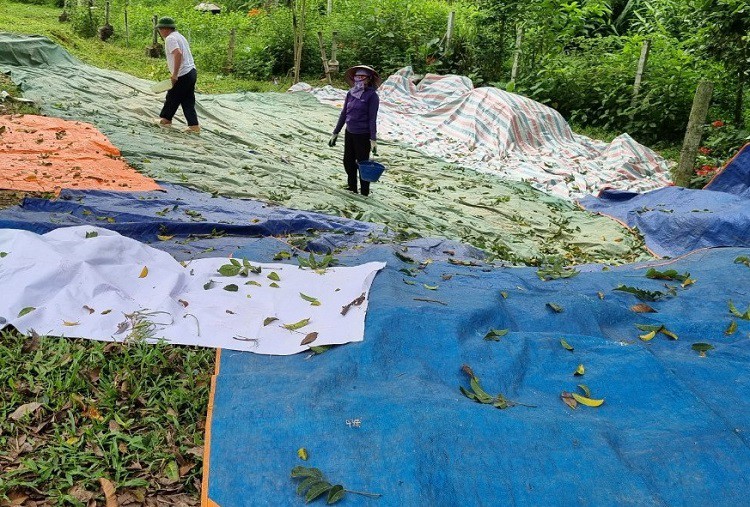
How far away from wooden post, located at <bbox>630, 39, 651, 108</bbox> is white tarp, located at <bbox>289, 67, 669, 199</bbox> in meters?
1.57

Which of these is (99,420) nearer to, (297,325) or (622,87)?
(297,325)

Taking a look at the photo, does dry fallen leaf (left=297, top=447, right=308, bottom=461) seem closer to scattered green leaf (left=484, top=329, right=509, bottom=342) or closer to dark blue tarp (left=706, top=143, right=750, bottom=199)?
scattered green leaf (left=484, top=329, right=509, bottom=342)

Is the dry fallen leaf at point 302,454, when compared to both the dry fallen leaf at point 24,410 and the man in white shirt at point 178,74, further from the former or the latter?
the man in white shirt at point 178,74

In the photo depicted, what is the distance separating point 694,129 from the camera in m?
6.98

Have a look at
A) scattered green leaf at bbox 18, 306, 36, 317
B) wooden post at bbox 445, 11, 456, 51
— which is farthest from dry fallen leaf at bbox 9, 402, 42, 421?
wooden post at bbox 445, 11, 456, 51

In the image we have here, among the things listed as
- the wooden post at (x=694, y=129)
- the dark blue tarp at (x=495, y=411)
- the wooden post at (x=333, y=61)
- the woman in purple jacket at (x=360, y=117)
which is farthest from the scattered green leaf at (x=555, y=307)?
the wooden post at (x=333, y=61)

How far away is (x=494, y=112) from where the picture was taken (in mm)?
9258

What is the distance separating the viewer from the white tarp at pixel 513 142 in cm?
789

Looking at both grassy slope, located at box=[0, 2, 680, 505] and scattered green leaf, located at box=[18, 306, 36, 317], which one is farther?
scattered green leaf, located at box=[18, 306, 36, 317]

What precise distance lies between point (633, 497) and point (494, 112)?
26.0 feet

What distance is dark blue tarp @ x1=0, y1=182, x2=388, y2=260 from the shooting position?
4.04m

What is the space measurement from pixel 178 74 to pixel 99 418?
18.6 feet

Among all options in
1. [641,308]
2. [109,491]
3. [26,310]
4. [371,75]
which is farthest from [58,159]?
[641,308]

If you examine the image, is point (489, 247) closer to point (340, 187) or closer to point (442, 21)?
point (340, 187)
